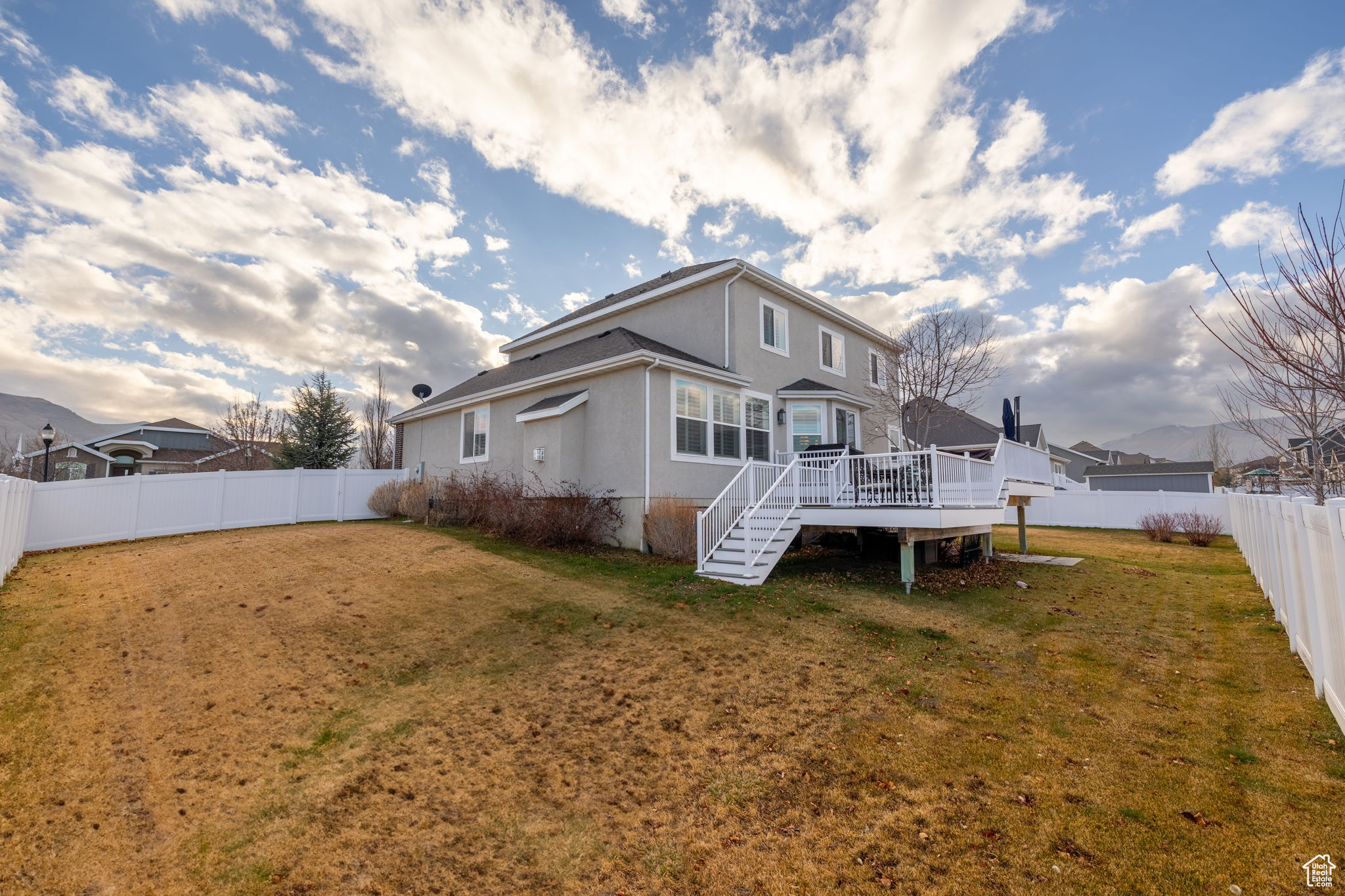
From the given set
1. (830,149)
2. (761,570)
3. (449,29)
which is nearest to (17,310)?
(449,29)

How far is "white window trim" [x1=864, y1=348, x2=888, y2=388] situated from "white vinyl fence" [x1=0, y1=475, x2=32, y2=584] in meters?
20.1

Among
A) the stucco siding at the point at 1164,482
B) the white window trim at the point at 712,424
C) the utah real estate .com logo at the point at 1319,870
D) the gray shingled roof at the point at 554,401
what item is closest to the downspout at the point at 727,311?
the white window trim at the point at 712,424

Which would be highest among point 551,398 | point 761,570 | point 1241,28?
point 1241,28

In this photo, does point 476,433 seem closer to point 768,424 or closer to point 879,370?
point 768,424

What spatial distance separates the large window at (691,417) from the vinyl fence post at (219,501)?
11.9 metres

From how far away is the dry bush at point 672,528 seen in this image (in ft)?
36.6

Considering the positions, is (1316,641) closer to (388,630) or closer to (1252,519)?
(1252,519)

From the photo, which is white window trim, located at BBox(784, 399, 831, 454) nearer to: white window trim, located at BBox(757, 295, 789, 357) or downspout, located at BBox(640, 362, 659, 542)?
white window trim, located at BBox(757, 295, 789, 357)

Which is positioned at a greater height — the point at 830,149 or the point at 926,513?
the point at 830,149

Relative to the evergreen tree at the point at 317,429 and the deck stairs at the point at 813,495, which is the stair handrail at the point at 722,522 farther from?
the evergreen tree at the point at 317,429

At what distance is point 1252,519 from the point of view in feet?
32.4

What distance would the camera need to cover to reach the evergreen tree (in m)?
22.7

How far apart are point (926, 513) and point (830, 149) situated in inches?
393

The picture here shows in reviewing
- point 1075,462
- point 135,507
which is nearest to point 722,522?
point 135,507
